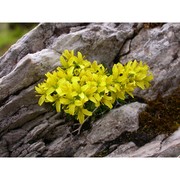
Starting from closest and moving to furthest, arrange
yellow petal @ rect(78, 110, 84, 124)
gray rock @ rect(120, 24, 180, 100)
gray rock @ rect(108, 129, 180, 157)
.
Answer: gray rock @ rect(108, 129, 180, 157) < yellow petal @ rect(78, 110, 84, 124) < gray rock @ rect(120, 24, 180, 100)

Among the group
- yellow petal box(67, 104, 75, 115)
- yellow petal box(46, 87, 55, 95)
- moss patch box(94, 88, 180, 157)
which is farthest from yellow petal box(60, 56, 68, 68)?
moss patch box(94, 88, 180, 157)

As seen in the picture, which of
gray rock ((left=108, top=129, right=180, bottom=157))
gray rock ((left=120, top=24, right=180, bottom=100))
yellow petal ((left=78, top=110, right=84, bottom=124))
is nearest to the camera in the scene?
gray rock ((left=108, top=129, right=180, bottom=157))

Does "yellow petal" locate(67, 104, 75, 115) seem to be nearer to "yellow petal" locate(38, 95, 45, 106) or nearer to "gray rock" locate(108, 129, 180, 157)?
"yellow petal" locate(38, 95, 45, 106)

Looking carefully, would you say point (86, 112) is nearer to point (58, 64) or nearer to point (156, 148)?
point (58, 64)

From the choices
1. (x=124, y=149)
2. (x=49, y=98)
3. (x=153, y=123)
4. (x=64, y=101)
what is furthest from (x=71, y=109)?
(x=153, y=123)

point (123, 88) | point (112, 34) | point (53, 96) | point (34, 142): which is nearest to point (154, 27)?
point (112, 34)

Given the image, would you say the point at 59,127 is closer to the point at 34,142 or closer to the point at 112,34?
the point at 34,142
